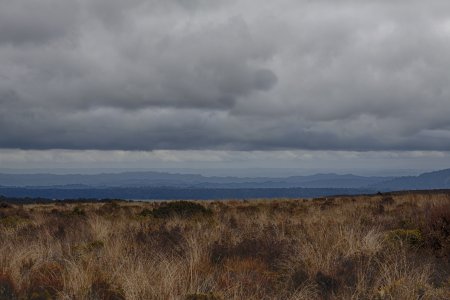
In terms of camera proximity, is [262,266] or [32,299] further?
[262,266]

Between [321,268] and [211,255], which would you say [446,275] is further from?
[211,255]

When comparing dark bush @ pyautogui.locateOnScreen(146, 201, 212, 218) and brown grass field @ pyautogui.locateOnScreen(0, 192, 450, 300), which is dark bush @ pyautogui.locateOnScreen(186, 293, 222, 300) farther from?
dark bush @ pyautogui.locateOnScreen(146, 201, 212, 218)

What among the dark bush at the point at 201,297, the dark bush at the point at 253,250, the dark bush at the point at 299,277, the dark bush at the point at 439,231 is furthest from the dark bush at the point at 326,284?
the dark bush at the point at 439,231

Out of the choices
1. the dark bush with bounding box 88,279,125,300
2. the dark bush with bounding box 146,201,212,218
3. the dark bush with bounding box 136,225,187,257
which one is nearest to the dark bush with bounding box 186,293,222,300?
the dark bush with bounding box 88,279,125,300

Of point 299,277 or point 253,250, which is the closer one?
point 299,277

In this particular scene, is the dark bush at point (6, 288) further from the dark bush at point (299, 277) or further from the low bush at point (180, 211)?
the low bush at point (180, 211)

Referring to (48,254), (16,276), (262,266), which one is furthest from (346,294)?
(48,254)

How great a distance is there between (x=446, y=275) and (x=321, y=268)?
8.04 ft

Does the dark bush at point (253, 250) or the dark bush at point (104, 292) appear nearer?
the dark bush at point (104, 292)

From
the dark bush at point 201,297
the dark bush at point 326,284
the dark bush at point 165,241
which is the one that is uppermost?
the dark bush at point 165,241

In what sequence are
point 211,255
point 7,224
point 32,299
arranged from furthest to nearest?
point 7,224, point 211,255, point 32,299

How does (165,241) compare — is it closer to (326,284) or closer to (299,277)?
(299,277)

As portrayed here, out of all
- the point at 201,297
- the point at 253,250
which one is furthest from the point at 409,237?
the point at 201,297

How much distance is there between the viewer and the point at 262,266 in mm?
9086
